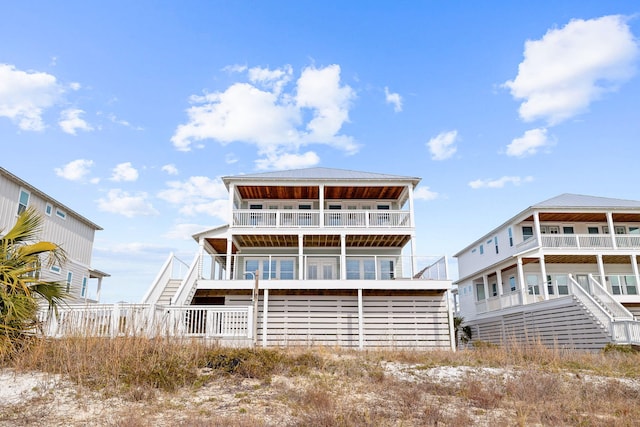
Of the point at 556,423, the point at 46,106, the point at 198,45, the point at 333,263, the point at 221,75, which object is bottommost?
the point at 556,423

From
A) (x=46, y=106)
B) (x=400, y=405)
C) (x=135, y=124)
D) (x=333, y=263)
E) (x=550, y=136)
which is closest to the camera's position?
(x=400, y=405)

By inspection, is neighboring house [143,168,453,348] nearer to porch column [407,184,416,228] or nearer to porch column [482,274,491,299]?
porch column [407,184,416,228]

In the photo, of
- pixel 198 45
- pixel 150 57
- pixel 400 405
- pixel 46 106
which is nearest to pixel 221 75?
pixel 198 45

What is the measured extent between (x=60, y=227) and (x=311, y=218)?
14.1m

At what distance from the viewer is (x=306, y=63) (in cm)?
1764

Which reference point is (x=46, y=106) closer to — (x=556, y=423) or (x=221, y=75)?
(x=221, y=75)

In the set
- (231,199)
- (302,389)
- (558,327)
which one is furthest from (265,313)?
(558,327)

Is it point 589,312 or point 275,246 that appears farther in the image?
point 275,246

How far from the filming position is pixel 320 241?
2236 cm

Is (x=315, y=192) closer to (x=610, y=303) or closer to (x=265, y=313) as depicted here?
(x=265, y=313)

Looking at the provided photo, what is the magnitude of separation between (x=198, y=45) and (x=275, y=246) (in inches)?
427

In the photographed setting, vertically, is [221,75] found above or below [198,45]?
below

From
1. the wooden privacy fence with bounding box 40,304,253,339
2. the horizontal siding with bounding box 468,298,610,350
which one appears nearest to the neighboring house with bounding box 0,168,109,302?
the wooden privacy fence with bounding box 40,304,253,339

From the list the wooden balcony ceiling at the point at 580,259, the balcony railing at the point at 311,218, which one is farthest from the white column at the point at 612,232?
the balcony railing at the point at 311,218
